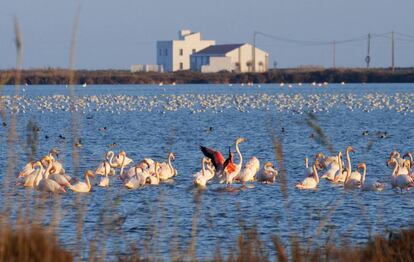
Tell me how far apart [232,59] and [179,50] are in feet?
28.9

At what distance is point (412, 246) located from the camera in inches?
257

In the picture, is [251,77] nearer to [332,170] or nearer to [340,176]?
[332,170]

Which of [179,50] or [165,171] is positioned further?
[179,50]

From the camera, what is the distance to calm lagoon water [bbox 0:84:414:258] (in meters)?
9.46

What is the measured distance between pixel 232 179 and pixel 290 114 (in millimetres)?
31176

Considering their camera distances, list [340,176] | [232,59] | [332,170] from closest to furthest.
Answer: [340,176], [332,170], [232,59]

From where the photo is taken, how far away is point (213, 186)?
1803cm

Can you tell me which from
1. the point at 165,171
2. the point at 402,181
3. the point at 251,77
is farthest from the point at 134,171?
the point at 251,77

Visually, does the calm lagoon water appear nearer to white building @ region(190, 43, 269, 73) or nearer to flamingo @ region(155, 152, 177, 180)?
flamingo @ region(155, 152, 177, 180)

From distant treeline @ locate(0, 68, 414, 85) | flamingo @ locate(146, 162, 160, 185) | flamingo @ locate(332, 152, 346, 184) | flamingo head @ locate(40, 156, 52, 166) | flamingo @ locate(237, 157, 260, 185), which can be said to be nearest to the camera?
flamingo @ locate(146, 162, 160, 185)

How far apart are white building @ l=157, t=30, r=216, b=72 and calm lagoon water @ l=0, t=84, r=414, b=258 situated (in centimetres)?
5540

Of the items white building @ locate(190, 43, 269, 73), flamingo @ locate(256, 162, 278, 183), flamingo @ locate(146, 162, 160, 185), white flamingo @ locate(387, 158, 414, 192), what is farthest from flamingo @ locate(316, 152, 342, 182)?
white building @ locate(190, 43, 269, 73)

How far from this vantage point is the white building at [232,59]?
110 m

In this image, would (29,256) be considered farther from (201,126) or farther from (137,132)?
(201,126)
